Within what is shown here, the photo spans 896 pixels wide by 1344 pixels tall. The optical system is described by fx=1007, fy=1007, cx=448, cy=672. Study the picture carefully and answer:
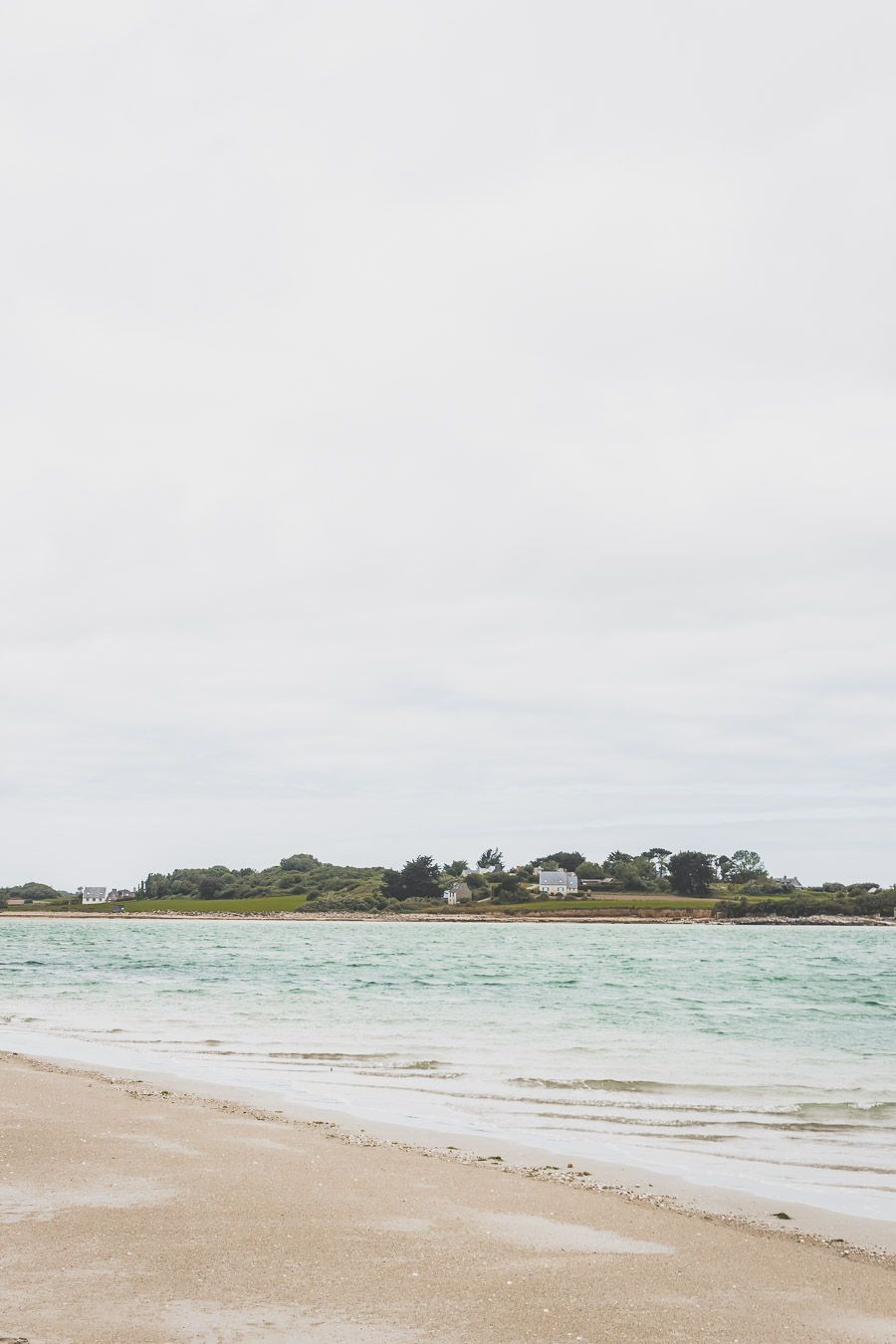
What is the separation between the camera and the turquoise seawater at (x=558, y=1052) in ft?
39.0

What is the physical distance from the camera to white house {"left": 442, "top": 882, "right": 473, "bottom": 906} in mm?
182975

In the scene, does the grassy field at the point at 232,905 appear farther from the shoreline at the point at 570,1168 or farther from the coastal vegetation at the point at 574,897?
the shoreline at the point at 570,1168

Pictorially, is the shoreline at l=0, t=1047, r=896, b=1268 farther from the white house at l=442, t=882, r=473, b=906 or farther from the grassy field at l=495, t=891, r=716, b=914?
the white house at l=442, t=882, r=473, b=906

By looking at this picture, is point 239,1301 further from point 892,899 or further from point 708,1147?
point 892,899

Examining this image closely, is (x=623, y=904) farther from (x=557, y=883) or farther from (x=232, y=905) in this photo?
(x=232, y=905)

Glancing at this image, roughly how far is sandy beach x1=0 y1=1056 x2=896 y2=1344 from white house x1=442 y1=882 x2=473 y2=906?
174526 mm

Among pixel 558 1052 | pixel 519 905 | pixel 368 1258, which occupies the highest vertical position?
pixel 368 1258

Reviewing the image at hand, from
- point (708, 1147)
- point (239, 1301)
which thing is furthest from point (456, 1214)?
point (708, 1147)

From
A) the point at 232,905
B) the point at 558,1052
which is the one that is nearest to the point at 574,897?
the point at 232,905

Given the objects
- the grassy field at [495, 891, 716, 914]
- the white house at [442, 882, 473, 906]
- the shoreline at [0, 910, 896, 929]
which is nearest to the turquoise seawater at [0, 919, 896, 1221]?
the shoreline at [0, 910, 896, 929]

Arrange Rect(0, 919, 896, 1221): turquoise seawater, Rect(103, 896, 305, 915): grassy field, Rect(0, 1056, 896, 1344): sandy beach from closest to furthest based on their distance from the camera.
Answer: Rect(0, 1056, 896, 1344): sandy beach, Rect(0, 919, 896, 1221): turquoise seawater, Rect(103, 896, 305, 915): grassy field

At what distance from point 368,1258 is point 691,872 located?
7103 inches

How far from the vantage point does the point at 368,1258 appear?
22.5ft

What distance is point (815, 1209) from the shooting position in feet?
29.9
